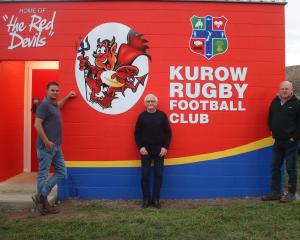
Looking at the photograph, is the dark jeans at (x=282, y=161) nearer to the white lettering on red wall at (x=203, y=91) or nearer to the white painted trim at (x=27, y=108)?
the white lettering on red wall at (x=203, y=91)

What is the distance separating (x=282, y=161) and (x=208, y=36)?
2.33 m

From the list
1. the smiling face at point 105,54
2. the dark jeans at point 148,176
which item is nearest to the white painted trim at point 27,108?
the smiling face at point 105,54

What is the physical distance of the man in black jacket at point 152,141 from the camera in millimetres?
6633

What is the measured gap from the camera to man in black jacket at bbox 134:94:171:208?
663cm

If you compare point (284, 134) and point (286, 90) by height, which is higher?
point (286, 90)

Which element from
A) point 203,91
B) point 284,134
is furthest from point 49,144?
point 284,134

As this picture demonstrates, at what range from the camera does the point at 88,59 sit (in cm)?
702

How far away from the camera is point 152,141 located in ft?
21.8

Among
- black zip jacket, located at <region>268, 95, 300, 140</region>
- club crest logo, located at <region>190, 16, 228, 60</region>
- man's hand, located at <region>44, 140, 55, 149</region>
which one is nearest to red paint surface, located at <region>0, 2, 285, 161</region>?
club crest logo, located at <region>190, 16, 228, 60</region>

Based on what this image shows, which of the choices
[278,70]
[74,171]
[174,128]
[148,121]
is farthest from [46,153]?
[278,70]

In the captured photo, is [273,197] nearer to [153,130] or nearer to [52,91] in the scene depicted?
[153,130]

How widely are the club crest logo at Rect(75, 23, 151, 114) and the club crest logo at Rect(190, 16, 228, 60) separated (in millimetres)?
813

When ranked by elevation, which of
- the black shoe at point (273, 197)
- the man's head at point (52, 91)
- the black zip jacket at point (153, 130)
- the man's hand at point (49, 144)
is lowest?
the black shoe at point (273, 197)

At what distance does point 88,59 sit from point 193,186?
2677 millimetres
